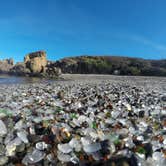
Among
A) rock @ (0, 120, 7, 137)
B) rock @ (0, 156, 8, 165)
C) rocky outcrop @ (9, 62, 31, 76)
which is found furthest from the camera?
rocky outcrop @ (9, 62, 31, 76)

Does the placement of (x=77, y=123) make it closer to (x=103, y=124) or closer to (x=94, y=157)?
(x=103, y=124)

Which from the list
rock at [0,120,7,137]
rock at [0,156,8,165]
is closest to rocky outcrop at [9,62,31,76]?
rock at [0,120,7,137]

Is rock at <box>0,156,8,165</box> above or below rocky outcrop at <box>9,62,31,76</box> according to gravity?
below

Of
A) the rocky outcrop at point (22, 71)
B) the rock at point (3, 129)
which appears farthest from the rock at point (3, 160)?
the rocky outcrop at point (22, 71)

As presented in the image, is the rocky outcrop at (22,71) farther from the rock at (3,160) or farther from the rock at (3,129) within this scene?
the rock at (3,160)

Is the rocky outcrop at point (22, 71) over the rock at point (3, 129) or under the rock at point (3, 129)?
over

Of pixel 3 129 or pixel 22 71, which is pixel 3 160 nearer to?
pixel 3 129

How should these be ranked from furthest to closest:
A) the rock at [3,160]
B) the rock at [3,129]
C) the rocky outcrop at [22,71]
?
the rocky outcrop at [22,71], the rock at [3,129], the rock at [3,160]

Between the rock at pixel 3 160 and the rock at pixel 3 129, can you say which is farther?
the rock at pixel 3 129

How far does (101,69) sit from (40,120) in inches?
1803

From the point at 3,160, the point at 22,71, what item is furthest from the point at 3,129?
the point at 22,71

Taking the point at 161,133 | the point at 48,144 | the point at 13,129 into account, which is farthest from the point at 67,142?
the point at 161,133

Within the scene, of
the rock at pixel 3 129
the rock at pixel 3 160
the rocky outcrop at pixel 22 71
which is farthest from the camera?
the rocky outcrop at pixel 22 71

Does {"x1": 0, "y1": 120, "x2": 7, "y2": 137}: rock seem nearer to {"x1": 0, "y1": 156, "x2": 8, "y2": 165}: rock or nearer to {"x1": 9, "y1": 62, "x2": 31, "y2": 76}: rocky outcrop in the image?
{"x1": 0, "y1": 156, "x2": 8, "y2": 165}: rock
